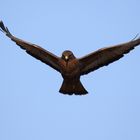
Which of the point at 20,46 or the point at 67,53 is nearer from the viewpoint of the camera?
the point at 67,53

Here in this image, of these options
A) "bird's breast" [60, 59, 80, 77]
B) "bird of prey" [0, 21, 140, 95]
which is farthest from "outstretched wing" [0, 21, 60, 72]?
"bird's breast" [60, 59, 80, 77]

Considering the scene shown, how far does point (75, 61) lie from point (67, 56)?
14.9 inches

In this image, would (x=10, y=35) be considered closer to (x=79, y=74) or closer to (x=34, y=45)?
(x=34, y=45)

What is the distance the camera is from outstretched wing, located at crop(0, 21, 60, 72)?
50.5ft

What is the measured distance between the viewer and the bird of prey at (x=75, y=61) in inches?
578

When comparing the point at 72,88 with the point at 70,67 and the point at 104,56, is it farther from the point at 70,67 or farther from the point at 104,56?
the point at 104,56

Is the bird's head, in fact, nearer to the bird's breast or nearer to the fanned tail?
the bird's breast

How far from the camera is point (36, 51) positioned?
51.3 ft

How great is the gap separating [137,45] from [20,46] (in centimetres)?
→ 346

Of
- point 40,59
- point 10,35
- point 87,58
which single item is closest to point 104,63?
point 87,58

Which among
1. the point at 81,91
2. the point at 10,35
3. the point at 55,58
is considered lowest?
the point at 81,91

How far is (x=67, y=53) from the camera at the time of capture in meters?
14.5

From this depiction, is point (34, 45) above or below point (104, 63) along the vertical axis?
above

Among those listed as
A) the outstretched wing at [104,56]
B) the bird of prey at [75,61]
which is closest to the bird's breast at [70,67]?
the bird of prey at [75,61]
